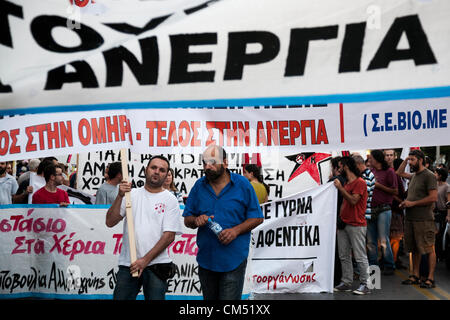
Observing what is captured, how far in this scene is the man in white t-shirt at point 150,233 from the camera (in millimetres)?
4973

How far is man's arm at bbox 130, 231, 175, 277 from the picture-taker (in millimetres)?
4827

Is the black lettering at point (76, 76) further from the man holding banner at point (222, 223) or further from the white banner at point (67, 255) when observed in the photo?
the white banner at point (67, 255)

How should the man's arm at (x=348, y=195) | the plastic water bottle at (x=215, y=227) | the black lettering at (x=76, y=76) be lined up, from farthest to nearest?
the man's arm at (x=348, y=195) < the plastic water bottle at (x=215, y=227) < the black lettering at (x=76, y=76)

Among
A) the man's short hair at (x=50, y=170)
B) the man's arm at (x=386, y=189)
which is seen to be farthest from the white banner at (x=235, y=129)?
the man's arm at (x=386, y=189)

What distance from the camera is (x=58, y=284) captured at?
8.14 meters

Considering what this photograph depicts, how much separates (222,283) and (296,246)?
14.4 feet

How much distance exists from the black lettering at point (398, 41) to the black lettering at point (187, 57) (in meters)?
0.75

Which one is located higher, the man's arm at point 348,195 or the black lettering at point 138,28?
the black lettering at point 138,28

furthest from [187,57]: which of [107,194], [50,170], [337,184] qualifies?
[337,184]

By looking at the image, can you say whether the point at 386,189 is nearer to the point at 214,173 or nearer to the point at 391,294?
the point at 391,294

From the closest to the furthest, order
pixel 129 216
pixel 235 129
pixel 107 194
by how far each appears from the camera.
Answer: pixel 129 216, pixel 235 129, pixel 107 194

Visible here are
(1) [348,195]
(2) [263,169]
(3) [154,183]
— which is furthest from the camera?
(2) [263,169]

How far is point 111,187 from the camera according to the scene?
833 cm
